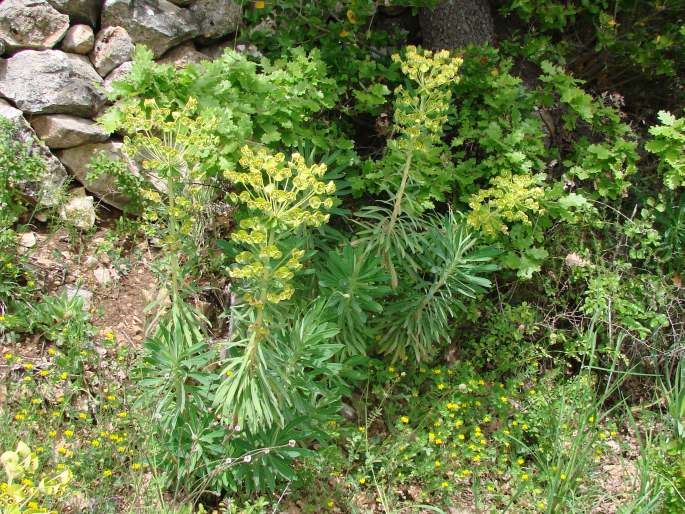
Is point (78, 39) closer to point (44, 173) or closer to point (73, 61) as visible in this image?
point (73, 61)

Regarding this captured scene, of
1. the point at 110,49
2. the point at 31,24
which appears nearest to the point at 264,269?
the point at 110,49

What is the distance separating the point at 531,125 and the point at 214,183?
173 cm

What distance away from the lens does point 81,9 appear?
348 cm

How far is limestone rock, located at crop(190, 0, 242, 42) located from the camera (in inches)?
149

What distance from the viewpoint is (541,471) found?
10.5 ft

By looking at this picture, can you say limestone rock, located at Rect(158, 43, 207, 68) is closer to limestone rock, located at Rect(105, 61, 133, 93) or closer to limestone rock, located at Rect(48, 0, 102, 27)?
limestone rock, located at Rect(105, 61, 133, 93)

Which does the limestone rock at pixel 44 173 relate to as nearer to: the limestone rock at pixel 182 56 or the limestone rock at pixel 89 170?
the limestone rock at pixel 89 170

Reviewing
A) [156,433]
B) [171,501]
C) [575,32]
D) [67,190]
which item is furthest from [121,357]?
[575,32]

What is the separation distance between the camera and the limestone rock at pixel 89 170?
11.3 feet

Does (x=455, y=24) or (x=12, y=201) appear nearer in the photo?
(x=12, y=201)

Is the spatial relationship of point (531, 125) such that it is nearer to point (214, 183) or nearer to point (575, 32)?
point (575, 32)

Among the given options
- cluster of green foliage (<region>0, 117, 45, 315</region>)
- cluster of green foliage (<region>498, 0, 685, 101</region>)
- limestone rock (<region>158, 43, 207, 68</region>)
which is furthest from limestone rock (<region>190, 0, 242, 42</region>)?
cluster of green foliage (<region>498, 0, 685, 101</region>)

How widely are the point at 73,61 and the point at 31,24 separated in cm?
25

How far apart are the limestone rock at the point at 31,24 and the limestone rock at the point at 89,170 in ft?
1.82
